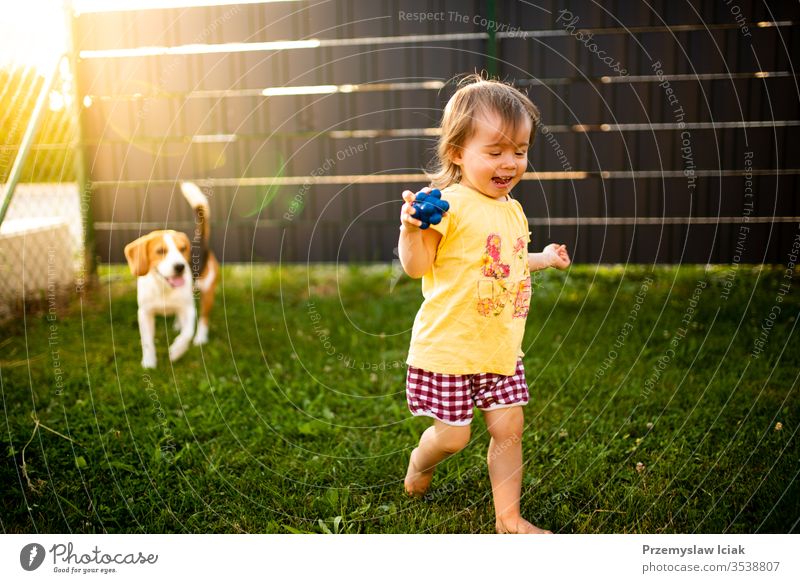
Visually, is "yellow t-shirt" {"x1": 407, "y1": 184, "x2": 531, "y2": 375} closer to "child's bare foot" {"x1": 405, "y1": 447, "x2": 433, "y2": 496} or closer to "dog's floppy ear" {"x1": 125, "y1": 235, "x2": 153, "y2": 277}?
"child's bare foot" {"x1": 405, "y1": 447, "x2": 433, "y2": 496}

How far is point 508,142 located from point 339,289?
119 inches

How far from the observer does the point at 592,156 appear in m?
5.25

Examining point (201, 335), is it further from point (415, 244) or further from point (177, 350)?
point (415, 244)

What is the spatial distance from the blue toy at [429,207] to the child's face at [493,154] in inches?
8.7

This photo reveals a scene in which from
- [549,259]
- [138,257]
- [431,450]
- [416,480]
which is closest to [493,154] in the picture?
[549,259]

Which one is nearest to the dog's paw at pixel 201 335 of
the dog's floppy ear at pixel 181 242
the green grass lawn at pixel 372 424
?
the green grass lawn at pixel 372 424

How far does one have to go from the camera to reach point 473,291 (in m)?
2.19

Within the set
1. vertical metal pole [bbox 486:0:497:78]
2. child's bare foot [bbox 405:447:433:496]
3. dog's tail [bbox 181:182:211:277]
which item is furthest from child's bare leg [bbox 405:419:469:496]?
vertical metal pole [bbox 486:0:497:78]

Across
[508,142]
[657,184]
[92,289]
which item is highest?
[508,142]

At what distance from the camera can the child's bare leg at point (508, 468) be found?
2248mm

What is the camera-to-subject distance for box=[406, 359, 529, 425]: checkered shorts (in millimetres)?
2244

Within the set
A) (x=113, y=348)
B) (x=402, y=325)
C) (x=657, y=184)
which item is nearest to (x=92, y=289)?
(x=113, y=348)

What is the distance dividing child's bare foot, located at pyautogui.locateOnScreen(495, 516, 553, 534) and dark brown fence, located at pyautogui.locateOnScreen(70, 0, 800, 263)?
3.07 meters
